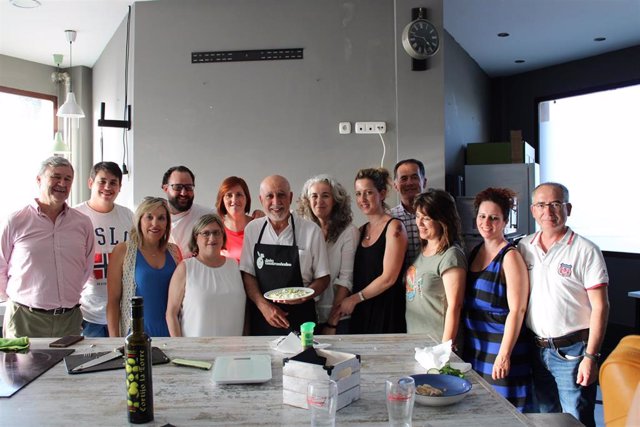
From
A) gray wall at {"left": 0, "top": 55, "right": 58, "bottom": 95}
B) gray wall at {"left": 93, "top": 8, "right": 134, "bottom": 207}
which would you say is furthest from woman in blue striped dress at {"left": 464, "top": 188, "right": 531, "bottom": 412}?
gray wall at {"left": 0, "top": 55, "right": 58, "bottom": 95}

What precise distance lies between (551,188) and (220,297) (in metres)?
1.53

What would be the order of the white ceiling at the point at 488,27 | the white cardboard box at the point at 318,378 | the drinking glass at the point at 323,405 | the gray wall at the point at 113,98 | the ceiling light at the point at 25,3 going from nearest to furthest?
the drinking glass at the point at 323,405
the white cardboard box at the point at 318,378
the ceiling light at the point at 25,3
the white ceiling at the point at 488,27
the gray wall at the point at 113,98

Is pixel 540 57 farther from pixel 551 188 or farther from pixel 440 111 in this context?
pixel 551 188

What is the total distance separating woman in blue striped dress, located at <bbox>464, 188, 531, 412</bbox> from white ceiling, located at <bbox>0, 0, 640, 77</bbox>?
104 inches

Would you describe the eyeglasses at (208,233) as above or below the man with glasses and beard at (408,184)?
below

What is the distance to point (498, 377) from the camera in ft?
7.49

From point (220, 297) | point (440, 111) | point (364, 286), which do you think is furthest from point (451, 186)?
point (220, 297)

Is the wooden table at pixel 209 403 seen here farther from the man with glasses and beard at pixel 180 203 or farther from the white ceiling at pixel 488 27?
the white ceiling at pixel 488 27

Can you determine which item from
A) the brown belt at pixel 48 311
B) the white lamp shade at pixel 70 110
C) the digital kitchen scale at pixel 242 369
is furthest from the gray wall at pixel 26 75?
the digital kitchen scale at pixel 242 369

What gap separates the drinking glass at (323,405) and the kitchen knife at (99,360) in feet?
2.65

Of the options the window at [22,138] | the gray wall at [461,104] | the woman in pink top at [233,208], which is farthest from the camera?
the window at [22,138]

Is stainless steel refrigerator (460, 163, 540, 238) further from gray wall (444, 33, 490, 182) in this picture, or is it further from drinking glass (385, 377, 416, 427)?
drinking glass (385, 377, 416, 427)

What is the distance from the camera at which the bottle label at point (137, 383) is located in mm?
1269

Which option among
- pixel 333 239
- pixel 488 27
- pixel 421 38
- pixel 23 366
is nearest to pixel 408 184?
pixel 333 239
